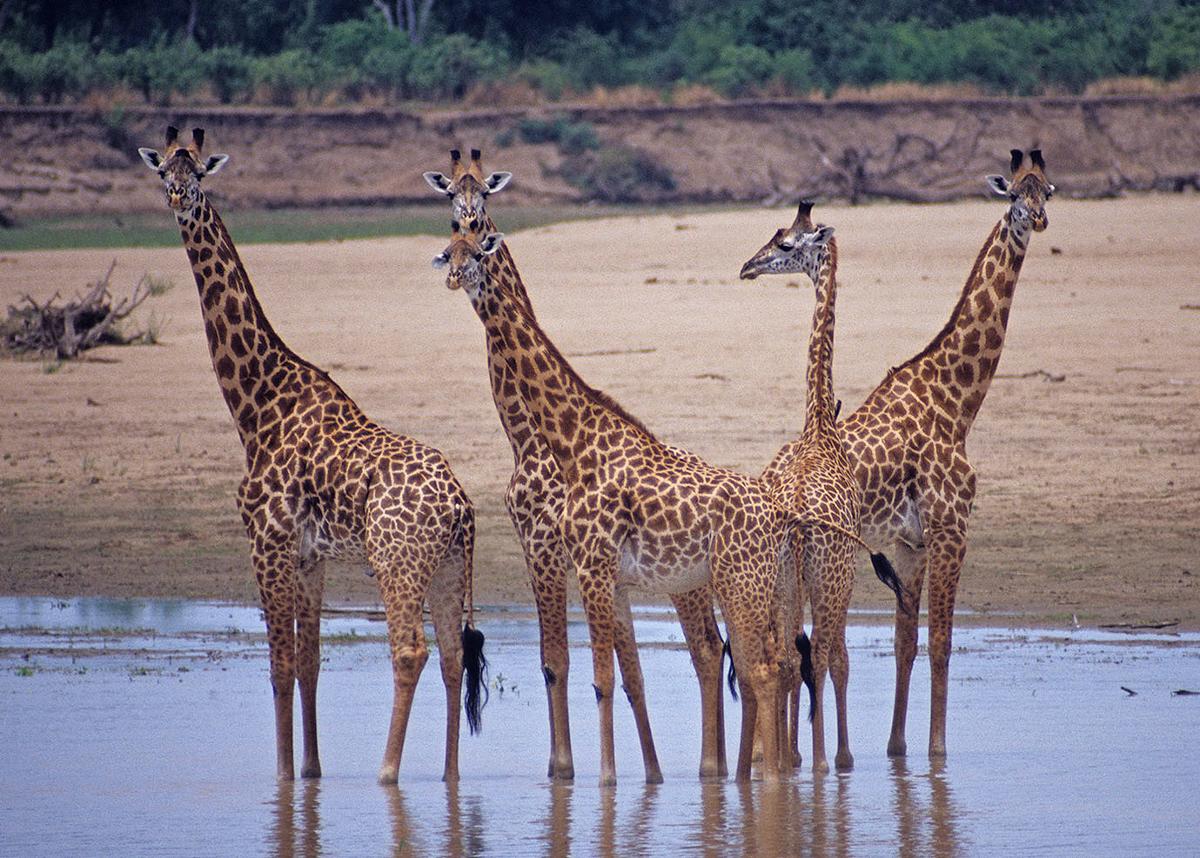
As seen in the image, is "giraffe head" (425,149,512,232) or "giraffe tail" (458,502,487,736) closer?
"giraffe tail" (458,502,487,736)

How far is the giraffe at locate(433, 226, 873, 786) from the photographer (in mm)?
8461

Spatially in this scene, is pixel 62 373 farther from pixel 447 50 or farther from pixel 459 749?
pixel 447 50

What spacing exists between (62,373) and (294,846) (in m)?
11.6

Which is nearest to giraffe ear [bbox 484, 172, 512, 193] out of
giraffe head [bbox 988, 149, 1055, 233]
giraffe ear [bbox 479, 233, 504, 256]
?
giraffe ear [bbox 479, 233, 504, 256]

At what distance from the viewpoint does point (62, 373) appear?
1862 cm

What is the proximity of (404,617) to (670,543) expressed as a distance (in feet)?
3.65

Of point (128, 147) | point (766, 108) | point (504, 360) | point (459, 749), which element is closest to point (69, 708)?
point (459, 749)

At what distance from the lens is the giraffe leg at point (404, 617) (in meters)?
8.70

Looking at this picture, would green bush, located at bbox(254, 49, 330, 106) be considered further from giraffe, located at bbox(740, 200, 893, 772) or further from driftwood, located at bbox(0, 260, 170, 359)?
giraffe, located at bbox(740, 200, 893, 772)

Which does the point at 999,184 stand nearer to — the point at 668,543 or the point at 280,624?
the point at 668,543

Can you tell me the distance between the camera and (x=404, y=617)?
28.6 ft

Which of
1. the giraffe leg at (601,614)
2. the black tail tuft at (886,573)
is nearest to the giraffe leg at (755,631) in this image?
the giraffe leg at (601,614)

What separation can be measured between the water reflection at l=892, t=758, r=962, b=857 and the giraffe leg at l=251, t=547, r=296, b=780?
2.51 m

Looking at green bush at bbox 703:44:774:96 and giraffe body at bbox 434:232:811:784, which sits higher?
green bush at bbox 703:44:774:96
